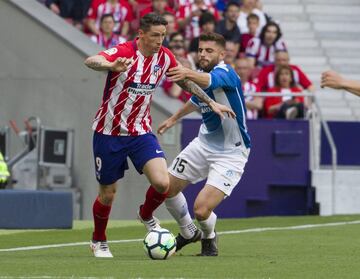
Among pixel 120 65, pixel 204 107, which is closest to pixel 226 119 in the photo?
pixel 204 107

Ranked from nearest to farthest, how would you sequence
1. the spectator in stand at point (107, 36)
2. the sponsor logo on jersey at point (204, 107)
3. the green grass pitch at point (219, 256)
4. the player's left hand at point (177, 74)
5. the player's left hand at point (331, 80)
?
the player's left hand at point (331, 80), the green grass pitch at point (219, 256), the player's left hand at point (177, 74), the sponsor logo on jersey at point (204, 107), the spectator in stand at point (107, 36)

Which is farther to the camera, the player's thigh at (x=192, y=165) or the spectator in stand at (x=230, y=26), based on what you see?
the spectator in stand at (x=230, y=26)

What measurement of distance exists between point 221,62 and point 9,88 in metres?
10.6

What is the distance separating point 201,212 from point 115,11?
34.5ft

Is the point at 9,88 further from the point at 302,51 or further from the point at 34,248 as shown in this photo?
the point at 34,248

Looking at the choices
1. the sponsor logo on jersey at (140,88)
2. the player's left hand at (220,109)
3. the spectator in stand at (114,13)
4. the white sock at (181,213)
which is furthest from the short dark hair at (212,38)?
the spectator in stand at (114,13)

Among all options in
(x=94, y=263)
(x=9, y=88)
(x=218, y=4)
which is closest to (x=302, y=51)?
(x=218, y=4)

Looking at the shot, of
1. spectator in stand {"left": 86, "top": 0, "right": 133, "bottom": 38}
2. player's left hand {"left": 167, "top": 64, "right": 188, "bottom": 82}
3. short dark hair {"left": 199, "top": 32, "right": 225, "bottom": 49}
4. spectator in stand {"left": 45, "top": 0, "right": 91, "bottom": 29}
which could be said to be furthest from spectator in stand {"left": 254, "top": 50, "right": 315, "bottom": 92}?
player's left hand {"left": 167, "top": 64, "right": 188, "bottom": 82}

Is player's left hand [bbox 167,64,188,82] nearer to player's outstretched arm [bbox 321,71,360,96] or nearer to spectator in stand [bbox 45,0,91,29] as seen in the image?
player's outstretched arm [bbox 321,71,360,96]

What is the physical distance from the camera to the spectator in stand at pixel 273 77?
69.6ft

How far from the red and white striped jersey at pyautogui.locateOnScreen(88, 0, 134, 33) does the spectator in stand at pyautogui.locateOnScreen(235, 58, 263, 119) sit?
7.43 ft

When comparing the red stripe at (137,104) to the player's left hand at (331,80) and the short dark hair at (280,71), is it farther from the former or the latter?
the short dark hair at (280,71)

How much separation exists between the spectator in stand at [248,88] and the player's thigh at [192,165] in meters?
7.79

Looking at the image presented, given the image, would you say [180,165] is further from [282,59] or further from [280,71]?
[282,59]
